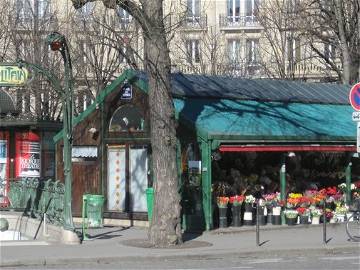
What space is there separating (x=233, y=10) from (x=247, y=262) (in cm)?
4011

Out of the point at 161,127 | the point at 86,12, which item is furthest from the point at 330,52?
the point at 161,127

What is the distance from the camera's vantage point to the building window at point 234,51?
127 feet

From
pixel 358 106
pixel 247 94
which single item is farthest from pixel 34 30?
pixel 358 106

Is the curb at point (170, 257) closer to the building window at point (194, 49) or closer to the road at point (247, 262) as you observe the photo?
the road at point (247, 262)

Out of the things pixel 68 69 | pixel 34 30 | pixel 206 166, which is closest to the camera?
pixel 68 69

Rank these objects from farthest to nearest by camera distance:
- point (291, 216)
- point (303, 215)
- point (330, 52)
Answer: point (330, 52), point (303, 215), point (291, 216)

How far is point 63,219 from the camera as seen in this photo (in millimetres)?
16281

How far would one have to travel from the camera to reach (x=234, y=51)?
4028 centimetres

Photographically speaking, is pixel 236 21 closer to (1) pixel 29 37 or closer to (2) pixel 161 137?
(1) pixel 29 37

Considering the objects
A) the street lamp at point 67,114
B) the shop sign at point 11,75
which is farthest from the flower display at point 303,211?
the shop sign at point 11,75

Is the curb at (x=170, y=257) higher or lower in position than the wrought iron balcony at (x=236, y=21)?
lower

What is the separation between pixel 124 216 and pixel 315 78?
28.0m

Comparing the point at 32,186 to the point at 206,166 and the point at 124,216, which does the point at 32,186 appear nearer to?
the point at 124,216

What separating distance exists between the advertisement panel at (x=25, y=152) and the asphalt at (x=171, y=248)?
19.0ft
